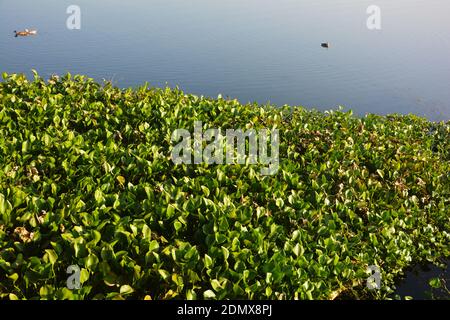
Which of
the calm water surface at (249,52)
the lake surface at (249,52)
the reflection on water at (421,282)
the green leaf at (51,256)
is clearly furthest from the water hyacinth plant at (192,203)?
the calm water surface at (249,52)

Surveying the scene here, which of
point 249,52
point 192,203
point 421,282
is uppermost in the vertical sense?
point 249,52

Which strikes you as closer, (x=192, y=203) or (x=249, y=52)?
(x=192, y=203)

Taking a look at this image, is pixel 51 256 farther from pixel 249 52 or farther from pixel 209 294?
pixel 249 52

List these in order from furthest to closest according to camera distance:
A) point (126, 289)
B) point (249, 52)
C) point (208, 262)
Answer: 1. point (249, 52)
2. point (208, 262)
3. point (126, 289)

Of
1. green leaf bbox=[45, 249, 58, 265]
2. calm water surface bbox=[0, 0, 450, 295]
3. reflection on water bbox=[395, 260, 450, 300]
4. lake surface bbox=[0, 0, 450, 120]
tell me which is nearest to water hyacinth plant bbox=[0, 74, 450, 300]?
green leaf bbox=[45, 249, 58, 265]

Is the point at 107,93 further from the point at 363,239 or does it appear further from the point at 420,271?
the point at 420,271

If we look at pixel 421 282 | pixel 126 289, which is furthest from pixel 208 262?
pixel 421 282

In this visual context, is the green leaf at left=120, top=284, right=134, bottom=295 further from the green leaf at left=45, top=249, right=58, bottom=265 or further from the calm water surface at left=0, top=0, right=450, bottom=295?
the calm water surface at left=0, top=0, right=450, bottom=295

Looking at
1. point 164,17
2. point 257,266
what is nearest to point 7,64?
point 164,17
